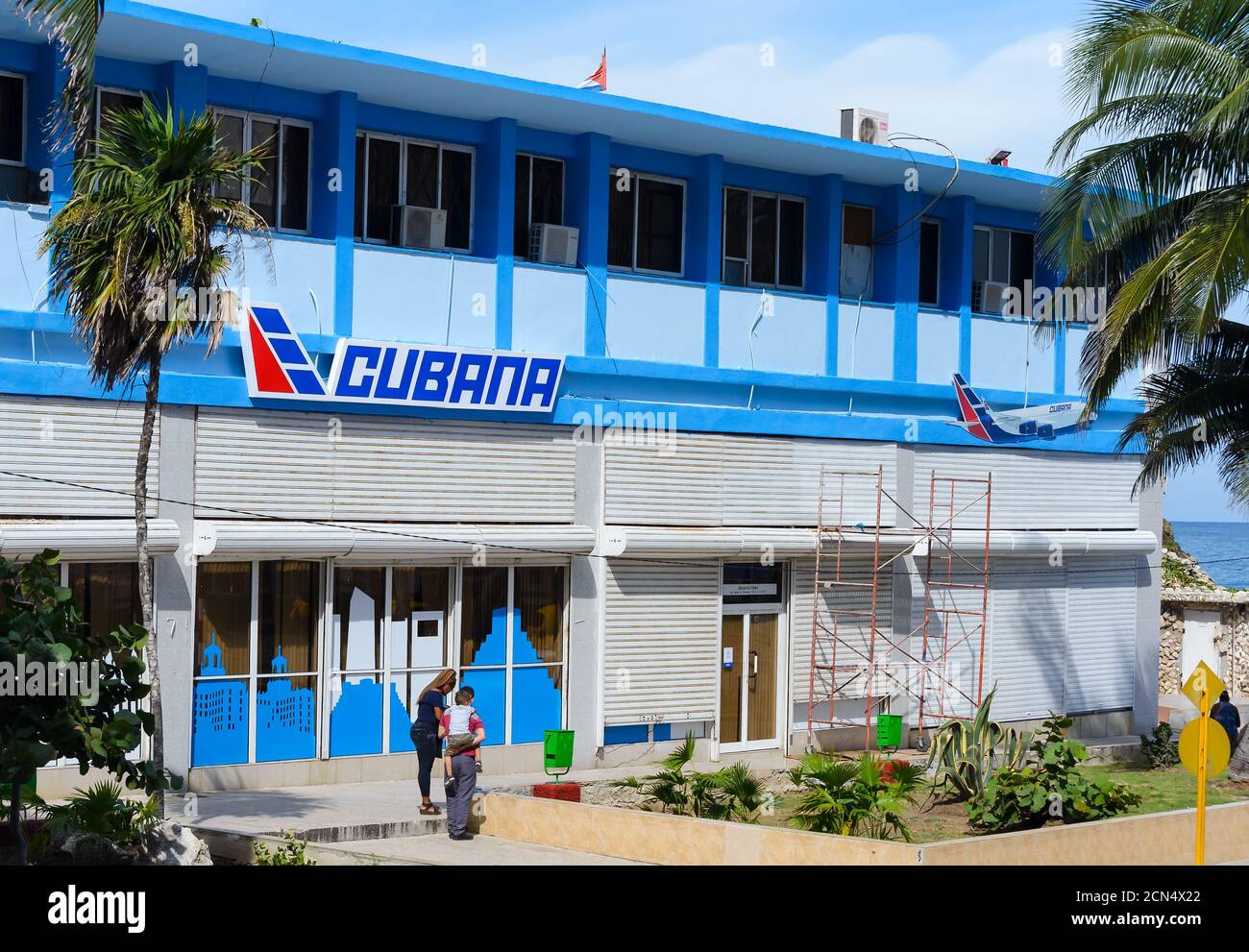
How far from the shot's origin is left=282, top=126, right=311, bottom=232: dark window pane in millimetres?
20906

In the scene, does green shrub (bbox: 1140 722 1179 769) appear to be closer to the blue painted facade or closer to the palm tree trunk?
the blue painted facade

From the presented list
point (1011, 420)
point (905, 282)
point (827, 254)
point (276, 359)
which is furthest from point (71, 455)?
point (1011, 420)

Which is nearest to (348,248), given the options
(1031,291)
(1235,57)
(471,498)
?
(471,498)

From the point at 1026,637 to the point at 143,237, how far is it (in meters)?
17.6

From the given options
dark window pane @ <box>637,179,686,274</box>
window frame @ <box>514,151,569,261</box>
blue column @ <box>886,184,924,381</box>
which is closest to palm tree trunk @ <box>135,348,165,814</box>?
window frame @ <box>514,151,569,261</box>

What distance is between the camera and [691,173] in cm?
2438

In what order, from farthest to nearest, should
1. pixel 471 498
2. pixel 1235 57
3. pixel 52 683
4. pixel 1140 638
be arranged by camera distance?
1. pixel 1140 638
2. pixel 471 498
3. pixel 1235 57
4. pixel 52 683

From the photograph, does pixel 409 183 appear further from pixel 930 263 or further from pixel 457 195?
pixel 930 263

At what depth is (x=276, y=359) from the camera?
19.3m

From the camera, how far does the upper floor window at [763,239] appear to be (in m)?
25.0

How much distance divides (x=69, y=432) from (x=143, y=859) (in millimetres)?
6220
